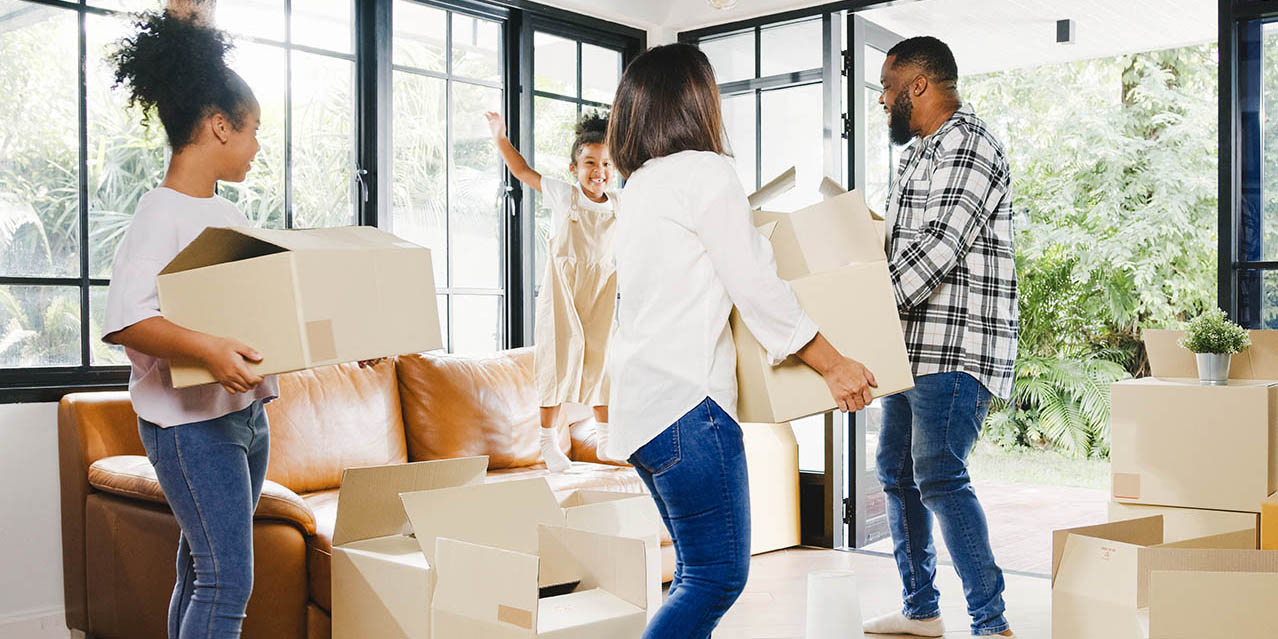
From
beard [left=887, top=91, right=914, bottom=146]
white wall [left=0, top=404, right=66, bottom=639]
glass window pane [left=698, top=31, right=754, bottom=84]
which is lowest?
white wall [left=0, top=404, right=66, bottom=639]

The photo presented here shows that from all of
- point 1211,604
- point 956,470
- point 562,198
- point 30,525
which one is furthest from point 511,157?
point 1211,604

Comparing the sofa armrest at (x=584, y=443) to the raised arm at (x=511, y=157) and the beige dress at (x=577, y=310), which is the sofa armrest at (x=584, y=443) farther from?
the raised arm at (x=511, y=157)

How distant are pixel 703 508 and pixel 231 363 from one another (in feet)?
2.51

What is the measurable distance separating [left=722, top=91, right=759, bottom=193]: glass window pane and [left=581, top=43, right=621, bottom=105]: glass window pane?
484mm

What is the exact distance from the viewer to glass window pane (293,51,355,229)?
11.2 ft

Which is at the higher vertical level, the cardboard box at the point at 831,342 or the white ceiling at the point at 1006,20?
the white ceiling at the point at 1006,20

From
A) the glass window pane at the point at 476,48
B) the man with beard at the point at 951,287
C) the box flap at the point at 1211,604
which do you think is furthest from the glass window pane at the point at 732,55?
the box flap at the point at 1211,604

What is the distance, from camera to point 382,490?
7.34ft

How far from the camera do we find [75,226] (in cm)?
293

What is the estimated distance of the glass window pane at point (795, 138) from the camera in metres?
4.16

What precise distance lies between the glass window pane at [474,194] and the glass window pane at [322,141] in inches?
16.6

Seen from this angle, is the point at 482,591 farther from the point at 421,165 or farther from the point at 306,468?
the point at 421,165

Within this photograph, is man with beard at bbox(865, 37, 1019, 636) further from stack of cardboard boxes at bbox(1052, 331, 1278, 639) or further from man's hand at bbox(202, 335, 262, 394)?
man's hand at bbox(202, 335, 262, 394)

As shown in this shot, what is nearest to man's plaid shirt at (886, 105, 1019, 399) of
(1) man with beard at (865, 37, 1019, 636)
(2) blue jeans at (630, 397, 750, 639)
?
(1) man with beard at (865, 37, 1019, 636)
